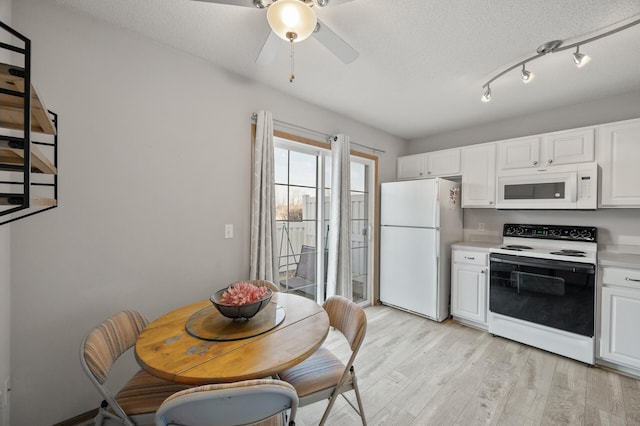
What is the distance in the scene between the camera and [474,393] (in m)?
1.95

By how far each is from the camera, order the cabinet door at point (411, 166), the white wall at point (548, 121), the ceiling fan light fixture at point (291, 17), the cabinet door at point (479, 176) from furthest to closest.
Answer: the cabinet door at point (411, 166) → the cabinet door at point (479, 176) → the white wall at point (548, 121) → the ceiling fan light fixture at point (291, 17)

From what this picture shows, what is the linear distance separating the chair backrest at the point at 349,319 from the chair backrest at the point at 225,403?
0.55 m

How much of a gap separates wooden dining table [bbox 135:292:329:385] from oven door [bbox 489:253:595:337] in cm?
224

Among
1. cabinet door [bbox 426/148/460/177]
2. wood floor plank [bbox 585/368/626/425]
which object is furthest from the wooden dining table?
cabinet door [bbox 426/148/460/177]

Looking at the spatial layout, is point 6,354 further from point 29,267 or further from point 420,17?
point 420,17

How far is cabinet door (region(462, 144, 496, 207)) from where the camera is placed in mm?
3111

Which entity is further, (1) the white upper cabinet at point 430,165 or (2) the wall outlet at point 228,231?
(1) the white upper cabinet at point 430,165

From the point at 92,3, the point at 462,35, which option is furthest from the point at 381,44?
the point at 92,3

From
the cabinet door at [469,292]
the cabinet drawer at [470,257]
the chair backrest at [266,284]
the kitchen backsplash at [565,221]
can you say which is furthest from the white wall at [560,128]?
the chair backrest at [266,284]

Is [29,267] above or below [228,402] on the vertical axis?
above

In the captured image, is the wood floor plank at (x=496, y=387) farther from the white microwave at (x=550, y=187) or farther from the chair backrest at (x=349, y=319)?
the white microwave at (x=550, y=187)

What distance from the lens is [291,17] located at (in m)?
1.18

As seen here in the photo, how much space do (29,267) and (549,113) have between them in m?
4.80

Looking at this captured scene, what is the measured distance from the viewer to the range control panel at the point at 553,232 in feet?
8.72
